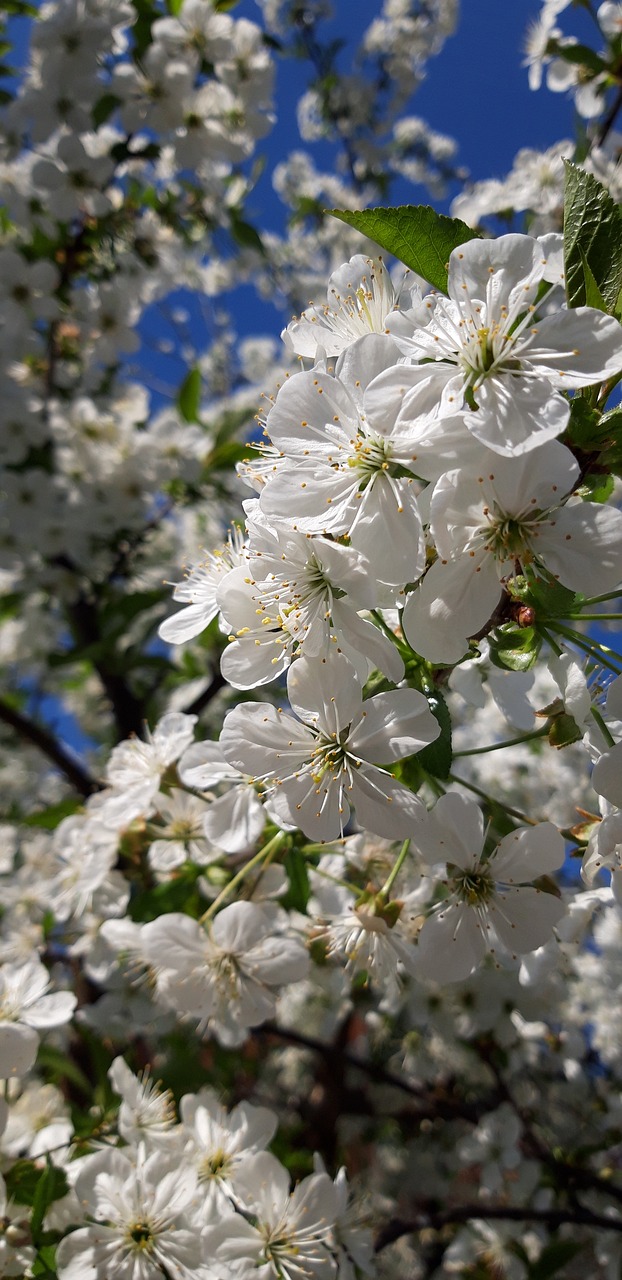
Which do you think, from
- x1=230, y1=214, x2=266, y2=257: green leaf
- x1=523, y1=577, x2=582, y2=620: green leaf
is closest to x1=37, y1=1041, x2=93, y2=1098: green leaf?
x1=523, y1=577, x2=582, y2=620: green leaf

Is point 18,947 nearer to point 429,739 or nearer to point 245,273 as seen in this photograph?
point 429,739

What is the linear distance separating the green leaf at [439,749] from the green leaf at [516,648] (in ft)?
0.31

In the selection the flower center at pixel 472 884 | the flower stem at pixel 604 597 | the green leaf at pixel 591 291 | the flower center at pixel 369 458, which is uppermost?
the green leaf at pixel 591 291

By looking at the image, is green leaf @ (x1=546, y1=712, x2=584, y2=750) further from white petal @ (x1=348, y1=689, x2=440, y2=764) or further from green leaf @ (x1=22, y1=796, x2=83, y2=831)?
green leaf @ (x1=22, y1=796, x2=83, y2=831)

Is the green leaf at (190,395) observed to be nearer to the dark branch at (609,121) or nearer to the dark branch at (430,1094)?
the dark branch at (609,121)

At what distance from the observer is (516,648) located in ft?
3.05

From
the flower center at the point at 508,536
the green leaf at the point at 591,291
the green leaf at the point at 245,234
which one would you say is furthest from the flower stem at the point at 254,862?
the green leaf at the point at 245,234

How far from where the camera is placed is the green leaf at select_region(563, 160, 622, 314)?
3.06ft

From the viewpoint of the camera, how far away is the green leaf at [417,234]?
924 millimetres

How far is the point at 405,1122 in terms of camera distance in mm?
3307

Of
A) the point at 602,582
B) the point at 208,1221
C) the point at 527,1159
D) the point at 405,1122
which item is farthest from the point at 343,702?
the point at 405,1122

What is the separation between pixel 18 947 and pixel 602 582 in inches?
82.7

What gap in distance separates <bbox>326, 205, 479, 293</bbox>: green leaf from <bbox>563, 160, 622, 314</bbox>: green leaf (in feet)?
0.37

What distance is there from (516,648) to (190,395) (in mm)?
2432
